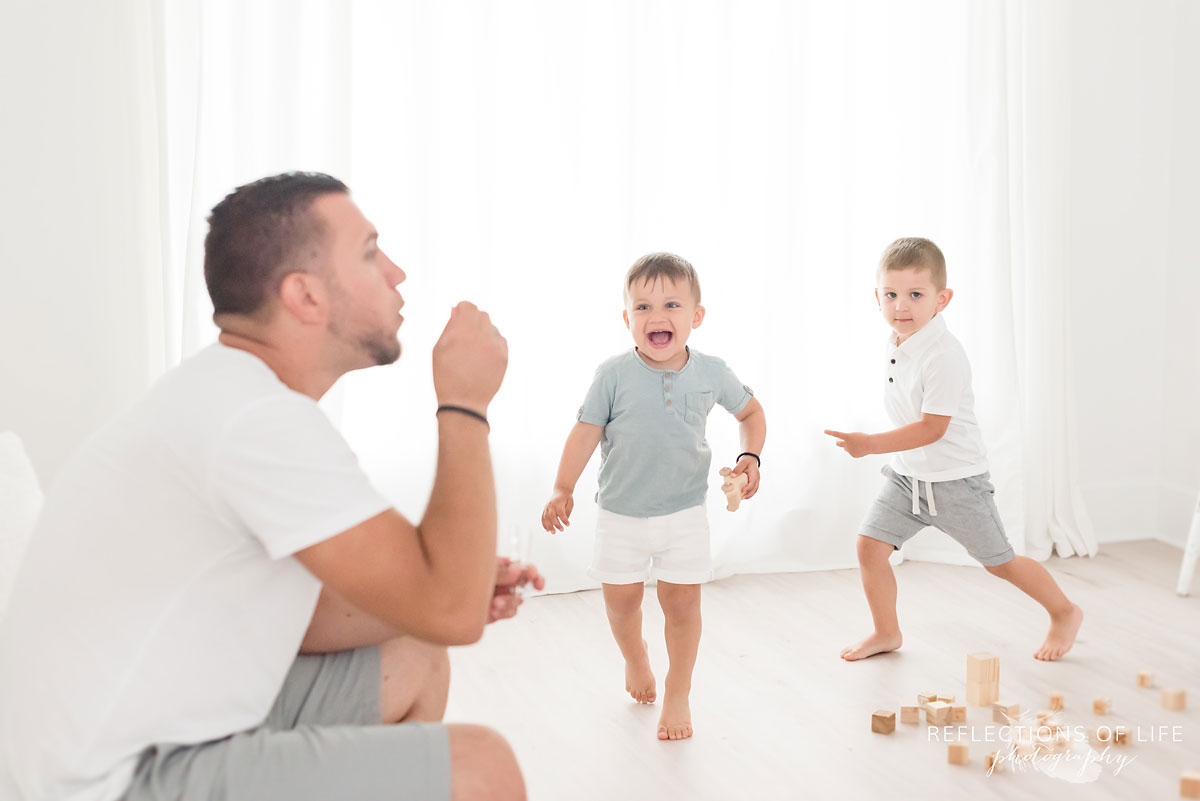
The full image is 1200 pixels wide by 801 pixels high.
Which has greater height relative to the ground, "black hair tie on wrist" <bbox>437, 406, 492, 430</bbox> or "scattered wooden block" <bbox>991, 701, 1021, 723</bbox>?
"black hair tie on wrist" <bbox>437, 406, 492, 430</bbox>

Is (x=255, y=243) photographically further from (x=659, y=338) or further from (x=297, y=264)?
(x=659, y=338)

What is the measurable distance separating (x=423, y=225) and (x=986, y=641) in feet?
5.83

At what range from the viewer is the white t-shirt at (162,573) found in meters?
1.13

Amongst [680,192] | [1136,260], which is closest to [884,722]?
[680,192]

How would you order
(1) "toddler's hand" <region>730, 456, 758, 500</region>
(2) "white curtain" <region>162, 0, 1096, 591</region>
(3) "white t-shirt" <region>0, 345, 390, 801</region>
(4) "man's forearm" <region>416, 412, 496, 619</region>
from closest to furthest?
(3) "white t-shirt" <region>0, 345, 390, 801</region>
(4) "man's forearm" <region>416, 412, 496, 619</region>
(1) "toddler's hand" <region>730, 456, 758, 500</region>
(2) "white curtain" <region>162, 0, 1096, 591</region>

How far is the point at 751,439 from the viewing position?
7.55ft

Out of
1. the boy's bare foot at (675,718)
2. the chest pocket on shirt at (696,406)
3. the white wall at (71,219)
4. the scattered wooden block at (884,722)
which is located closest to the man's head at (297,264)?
the chest pocket on shirt at (696,406)

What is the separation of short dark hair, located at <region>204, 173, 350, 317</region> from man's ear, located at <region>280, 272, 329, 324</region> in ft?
0.04

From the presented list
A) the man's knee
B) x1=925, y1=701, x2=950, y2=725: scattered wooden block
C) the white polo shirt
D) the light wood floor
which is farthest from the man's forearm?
the white polo shirt

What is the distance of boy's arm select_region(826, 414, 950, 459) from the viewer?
2451 millimetres

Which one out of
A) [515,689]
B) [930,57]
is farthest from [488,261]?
[930,57]

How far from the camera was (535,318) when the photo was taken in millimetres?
3051

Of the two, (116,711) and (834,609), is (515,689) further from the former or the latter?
(116,711)

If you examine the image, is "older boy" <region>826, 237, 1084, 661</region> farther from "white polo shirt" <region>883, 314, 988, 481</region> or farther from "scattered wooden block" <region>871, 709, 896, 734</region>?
"scattered wooden block" <region>871, 709, 896, 734</region>
